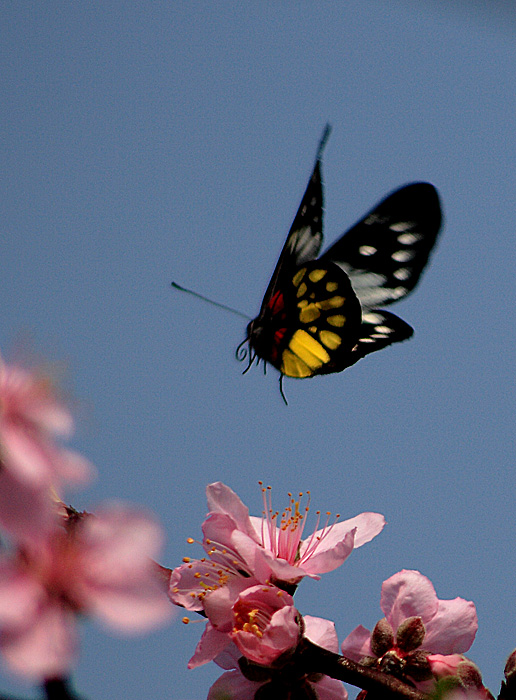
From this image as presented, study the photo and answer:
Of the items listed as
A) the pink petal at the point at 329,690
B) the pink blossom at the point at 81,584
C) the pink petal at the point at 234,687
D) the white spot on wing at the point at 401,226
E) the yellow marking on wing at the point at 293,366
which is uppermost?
the white spot on wing at the point at 401,226

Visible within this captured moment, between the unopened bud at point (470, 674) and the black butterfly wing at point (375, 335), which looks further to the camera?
the black butterfly wing at point (375, 335)

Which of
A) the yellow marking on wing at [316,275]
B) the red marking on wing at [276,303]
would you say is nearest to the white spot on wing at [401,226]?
the yellow marking on wing at [316,275]

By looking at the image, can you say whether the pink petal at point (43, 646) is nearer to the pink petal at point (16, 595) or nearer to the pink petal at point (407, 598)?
the pink petal at point (16, 595)

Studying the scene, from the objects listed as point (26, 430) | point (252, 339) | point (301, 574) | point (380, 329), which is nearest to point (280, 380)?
point (252, 339)

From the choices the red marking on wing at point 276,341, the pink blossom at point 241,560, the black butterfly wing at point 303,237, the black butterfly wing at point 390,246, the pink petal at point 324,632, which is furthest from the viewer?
the red marking on wing at point 276,341

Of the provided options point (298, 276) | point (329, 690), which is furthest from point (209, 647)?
point (298, 276)

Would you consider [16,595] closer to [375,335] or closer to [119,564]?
[119,564]

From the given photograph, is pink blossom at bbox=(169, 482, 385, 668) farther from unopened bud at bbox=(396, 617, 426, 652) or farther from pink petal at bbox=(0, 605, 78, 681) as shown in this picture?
pink petal at bbox=(0, 605, 78, 681)
